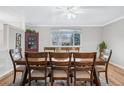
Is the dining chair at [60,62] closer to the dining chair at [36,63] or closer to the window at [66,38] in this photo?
the dining chair at [36,63]

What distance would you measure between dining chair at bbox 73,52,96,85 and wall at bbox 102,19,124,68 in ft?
11.7

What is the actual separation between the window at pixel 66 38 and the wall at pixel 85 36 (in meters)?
0.30

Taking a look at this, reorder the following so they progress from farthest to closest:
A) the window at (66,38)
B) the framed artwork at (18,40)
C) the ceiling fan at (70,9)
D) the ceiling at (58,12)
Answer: the window at (66,38) < the framed artwork at (18,40) < the ceiling at (58,12) < the ceiling fan at (70,9)

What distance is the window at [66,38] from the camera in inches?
352

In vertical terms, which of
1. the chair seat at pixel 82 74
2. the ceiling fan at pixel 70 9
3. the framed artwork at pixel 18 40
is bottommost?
the chair seat at pixel 82 74

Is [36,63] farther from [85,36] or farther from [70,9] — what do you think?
[85,36]

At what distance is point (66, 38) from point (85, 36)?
112 centimetres

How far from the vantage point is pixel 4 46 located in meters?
4.52

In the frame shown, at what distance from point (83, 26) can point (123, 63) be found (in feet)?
11.7

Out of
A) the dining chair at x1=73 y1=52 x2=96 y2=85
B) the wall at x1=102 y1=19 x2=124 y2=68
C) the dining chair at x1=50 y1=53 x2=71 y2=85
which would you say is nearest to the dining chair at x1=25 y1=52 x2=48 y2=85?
the dining chair at x1=50 y1=53 x2=71 y2=85

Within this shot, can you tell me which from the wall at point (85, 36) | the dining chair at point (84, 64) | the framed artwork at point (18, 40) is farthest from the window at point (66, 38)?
the dining chair at point (84, 64)

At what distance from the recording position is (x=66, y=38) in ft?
29.5
